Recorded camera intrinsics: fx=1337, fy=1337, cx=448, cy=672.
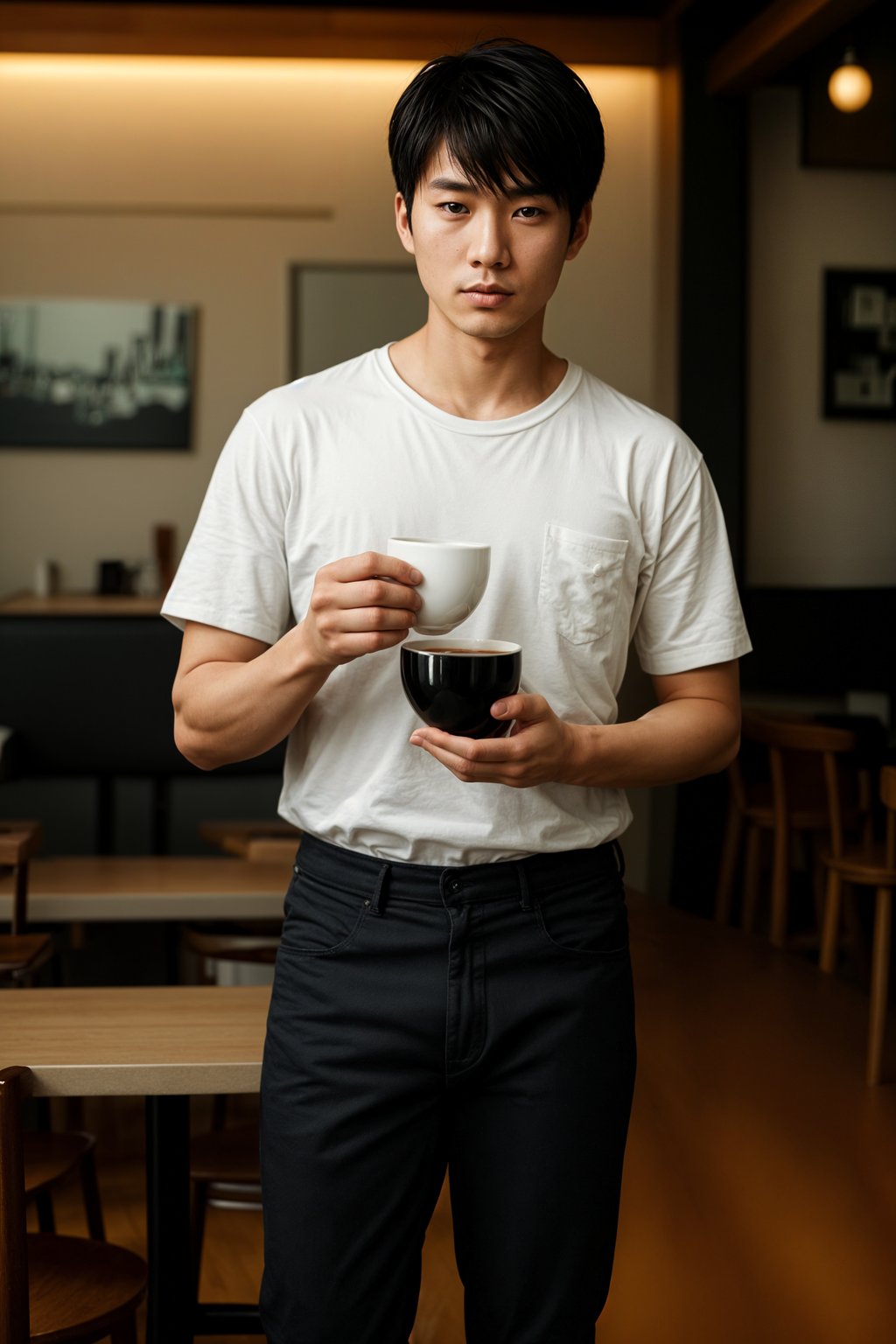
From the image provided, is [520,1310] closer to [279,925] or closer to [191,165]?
[279,925]

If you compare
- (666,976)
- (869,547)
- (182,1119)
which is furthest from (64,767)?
(869,547)

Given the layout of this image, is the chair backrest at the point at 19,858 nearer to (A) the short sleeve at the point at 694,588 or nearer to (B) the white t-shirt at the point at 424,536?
(B) the white t-shirt at the point at 424,536

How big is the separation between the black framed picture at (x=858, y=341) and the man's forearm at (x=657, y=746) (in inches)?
168

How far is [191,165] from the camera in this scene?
554 cm

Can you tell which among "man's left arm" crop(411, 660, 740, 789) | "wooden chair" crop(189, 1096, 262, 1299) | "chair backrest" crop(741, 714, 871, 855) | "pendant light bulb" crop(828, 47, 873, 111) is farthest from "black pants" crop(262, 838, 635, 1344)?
"pendant light bulb" crop(828, 47, 873, 111)

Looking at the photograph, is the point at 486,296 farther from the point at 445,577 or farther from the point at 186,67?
the point at 186,67

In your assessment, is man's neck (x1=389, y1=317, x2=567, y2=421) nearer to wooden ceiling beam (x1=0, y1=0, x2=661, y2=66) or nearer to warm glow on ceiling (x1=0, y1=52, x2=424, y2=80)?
wooden ceiling beam (x1=0, y1=0, x2=661, y2=66)

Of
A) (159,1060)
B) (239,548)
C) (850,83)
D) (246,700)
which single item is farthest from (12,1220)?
(850,83)

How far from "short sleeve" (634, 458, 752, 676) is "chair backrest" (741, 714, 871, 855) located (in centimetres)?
232

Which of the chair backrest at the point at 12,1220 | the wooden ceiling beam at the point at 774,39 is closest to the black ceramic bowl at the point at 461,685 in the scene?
the chair backrest at the point at 12,1220

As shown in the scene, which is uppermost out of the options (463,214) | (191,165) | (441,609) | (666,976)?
(191,165)

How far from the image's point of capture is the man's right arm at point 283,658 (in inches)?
40.8

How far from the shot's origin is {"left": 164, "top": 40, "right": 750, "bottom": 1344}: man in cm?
115

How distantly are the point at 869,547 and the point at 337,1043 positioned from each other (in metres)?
4.58
